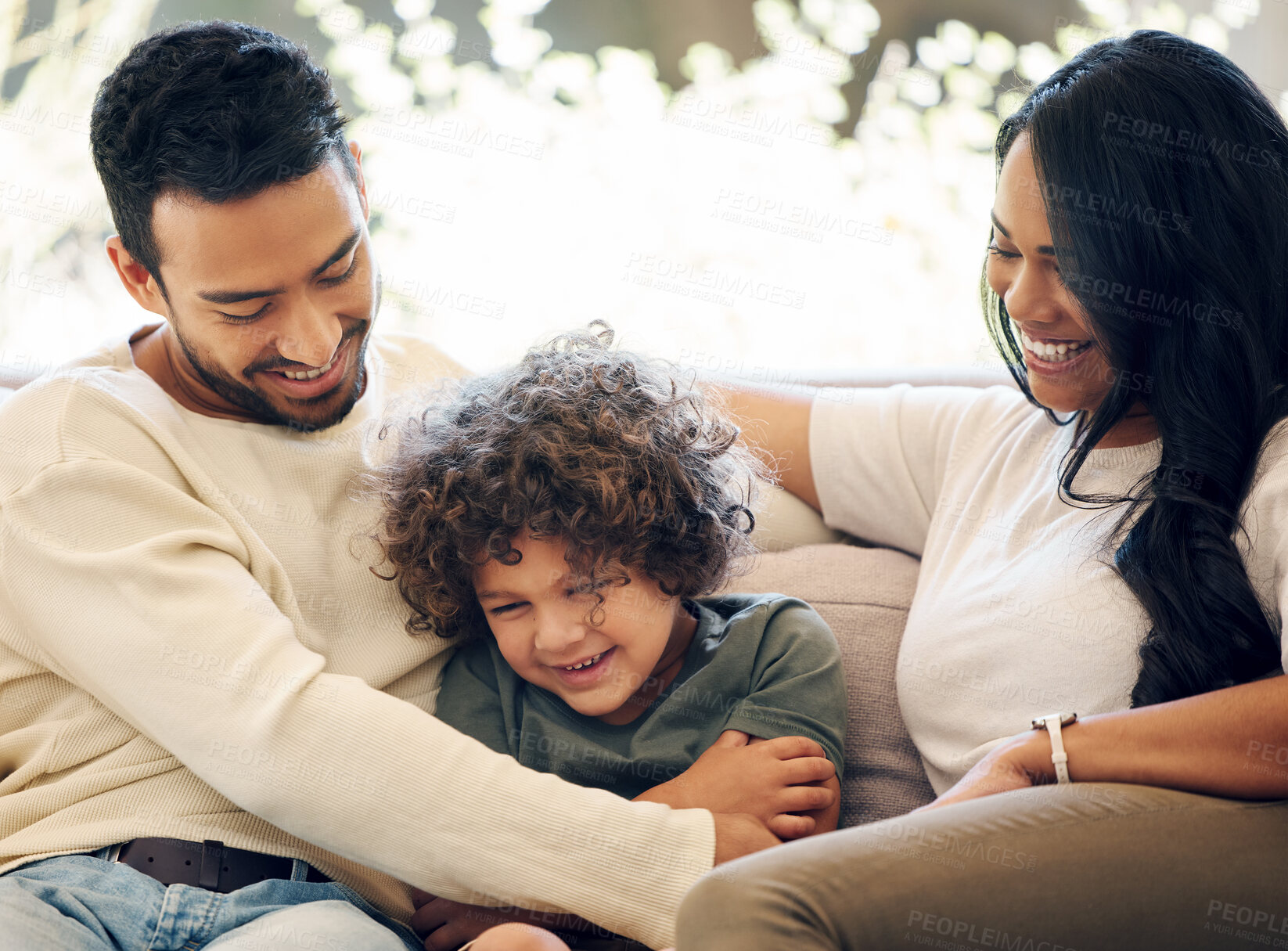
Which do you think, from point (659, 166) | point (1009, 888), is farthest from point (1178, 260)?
point (659, 166)

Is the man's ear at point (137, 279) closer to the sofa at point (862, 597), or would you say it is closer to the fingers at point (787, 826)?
the sofa at point (862, 597)

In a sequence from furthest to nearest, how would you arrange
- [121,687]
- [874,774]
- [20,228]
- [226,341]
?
[20,228], [874,774], [226,341], [121,687]

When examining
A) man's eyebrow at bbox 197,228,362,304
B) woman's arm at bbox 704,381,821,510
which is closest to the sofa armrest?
woman's arm at bbox 704,381,821,510

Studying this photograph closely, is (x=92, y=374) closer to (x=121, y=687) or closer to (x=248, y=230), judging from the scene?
(x=248, y=230)

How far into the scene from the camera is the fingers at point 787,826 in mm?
1229

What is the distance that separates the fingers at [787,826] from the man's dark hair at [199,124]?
0.96 meters

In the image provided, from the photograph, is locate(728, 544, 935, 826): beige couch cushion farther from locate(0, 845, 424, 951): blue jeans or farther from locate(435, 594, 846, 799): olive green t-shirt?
locate(0, 845, 424, 951): blue jeans

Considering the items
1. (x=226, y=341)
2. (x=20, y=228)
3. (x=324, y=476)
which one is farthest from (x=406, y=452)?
(x=20, y=228)

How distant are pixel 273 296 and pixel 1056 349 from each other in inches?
38.7

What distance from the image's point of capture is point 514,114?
2959 mm

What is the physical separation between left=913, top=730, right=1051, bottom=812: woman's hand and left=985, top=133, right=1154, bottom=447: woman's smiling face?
456mm

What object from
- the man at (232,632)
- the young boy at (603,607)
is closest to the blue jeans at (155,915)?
the man at (232,632)

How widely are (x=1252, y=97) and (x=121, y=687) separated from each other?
1470 millimetres

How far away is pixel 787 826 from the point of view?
1.23 metres
